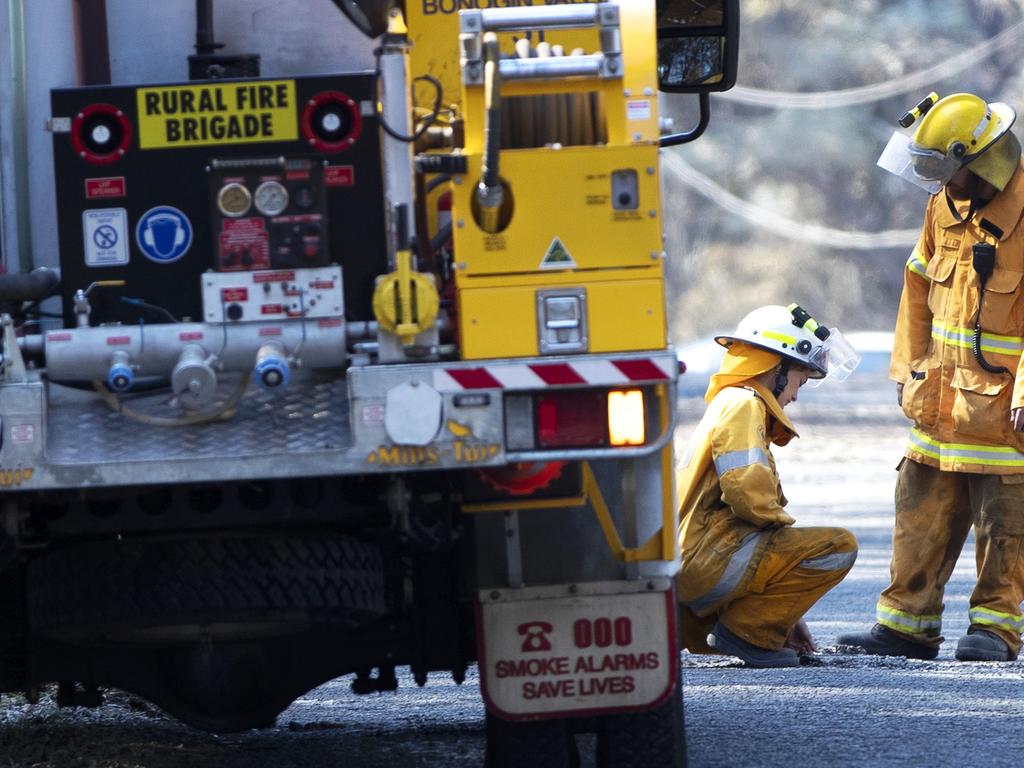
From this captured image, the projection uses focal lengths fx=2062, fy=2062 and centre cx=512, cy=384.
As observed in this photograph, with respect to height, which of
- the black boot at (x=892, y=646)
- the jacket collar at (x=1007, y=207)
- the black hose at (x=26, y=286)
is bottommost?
the black boot at (x=892, y=646)

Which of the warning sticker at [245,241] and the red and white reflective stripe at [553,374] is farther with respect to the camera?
the warning sticker at [245,241]

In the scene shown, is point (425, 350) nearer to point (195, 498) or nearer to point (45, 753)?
point (195, 498)

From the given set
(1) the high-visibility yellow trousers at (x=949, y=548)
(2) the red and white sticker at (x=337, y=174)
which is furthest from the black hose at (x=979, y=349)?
(2) the red and white sticker at (x=337, y=174)

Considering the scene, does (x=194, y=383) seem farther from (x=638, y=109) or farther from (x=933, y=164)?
(x=933, y=164)

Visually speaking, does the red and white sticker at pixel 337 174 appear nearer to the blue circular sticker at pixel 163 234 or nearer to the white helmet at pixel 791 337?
the blue circular sticker at pixel 163 234

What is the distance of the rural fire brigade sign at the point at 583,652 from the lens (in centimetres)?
479

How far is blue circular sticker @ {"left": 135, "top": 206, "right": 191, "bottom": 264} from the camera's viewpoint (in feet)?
15.2

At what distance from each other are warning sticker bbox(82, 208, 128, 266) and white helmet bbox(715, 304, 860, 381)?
332 centimetres

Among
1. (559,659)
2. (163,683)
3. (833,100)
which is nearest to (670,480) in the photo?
(559,659)

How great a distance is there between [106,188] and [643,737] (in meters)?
1.84

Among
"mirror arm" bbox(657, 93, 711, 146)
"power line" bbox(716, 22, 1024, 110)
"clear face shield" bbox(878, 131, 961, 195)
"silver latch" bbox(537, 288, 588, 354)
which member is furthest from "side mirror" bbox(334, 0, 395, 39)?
"power line" bbox(716, 22, 1024, 110)

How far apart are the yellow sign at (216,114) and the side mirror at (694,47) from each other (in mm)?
1525

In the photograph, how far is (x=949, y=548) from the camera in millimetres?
8094

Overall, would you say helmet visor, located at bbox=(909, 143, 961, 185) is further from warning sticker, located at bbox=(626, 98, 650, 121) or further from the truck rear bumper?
the truck rear bumper
